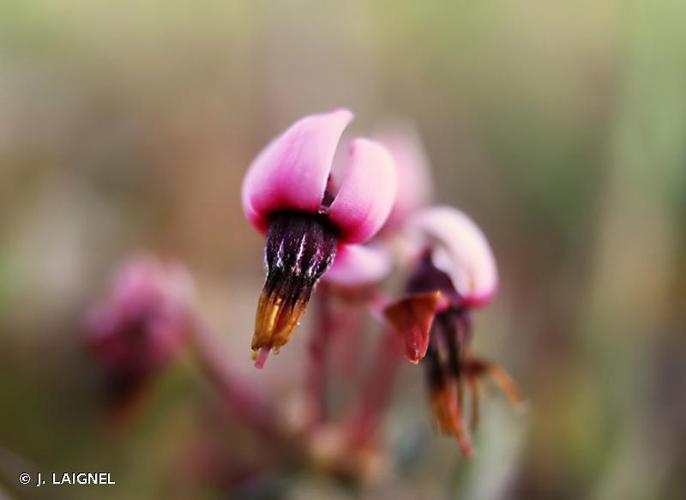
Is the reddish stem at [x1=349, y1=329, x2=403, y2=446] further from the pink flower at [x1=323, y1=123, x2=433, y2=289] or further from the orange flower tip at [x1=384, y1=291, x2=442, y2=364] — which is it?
the orange flower tip at [x1=384, y1=291, x2=442, y2=364]

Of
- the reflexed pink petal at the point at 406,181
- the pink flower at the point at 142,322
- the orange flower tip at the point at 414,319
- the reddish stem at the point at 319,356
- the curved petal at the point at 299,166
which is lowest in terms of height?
the orange flower tip at the point at 414,319

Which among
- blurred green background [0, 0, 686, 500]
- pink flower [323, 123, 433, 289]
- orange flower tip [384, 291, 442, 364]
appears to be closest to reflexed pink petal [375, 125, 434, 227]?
pink flower [323, 123, 433, 289]

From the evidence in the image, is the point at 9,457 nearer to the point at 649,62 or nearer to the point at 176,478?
the point at 176,478

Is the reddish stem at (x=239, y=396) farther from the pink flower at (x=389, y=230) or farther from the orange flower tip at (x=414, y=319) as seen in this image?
the orange flower tip at (x=414, y=319)

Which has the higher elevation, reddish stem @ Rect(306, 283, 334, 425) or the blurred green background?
the blurred green background

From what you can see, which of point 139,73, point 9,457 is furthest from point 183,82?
point 9,457

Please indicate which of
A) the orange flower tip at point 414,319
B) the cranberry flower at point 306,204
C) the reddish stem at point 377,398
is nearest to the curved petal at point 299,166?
the cranberry flower at point 306,204
